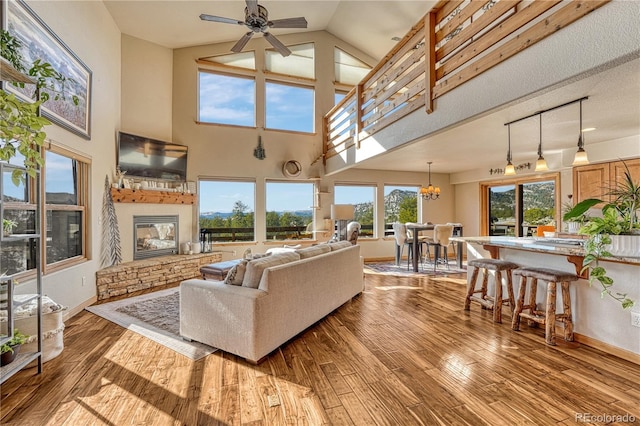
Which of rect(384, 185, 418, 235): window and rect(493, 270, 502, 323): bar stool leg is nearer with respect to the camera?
rect(493, 270, 502, 323): bar stool leg

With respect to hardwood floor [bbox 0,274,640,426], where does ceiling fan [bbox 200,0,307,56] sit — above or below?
above

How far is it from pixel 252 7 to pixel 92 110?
265 centimetres

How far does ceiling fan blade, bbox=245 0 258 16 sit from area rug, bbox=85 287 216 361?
153 inches

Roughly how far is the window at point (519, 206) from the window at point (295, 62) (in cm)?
546

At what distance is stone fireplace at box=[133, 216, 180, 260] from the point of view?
211 inches

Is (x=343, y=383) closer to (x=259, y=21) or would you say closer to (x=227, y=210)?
(x=259, y=21)

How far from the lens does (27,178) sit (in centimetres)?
303

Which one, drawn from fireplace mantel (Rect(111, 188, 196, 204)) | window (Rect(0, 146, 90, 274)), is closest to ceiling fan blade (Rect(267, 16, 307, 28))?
window (Rect(0, 146, 90, 274))

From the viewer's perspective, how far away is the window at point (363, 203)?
773 cm

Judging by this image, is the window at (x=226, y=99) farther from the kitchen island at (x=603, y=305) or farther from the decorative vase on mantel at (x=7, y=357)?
the kitchen island at (x=603, y=305)

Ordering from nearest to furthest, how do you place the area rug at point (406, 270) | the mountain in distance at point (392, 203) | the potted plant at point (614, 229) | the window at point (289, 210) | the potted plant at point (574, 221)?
1. the potted plant at point (614, 229)
2. the potted plant at point (574, 221)
3. the area rug at point (406, 270)
4. the window at point (289, 210)
5. the mountain in distance at point (392, 203)

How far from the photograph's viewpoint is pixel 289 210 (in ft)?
23.6

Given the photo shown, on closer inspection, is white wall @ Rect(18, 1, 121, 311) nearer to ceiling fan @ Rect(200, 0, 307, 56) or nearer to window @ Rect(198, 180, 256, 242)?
ceiling fan @ Rect(200, 0, 307, 56)

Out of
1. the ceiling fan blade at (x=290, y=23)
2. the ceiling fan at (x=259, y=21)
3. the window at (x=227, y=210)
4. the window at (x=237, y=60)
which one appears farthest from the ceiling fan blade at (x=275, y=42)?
the window at (x=227, y=210)
